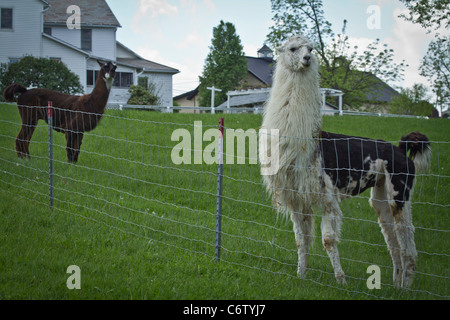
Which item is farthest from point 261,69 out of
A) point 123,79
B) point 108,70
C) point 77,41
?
point 108,70

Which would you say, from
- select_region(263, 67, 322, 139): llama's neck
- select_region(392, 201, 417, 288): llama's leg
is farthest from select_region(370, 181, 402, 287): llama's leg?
select_region(263, 67, 322, 139): llama's neck

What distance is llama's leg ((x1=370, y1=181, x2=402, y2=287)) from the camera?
488cm

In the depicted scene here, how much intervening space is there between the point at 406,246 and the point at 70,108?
718 cm

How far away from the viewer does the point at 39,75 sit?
19.2m

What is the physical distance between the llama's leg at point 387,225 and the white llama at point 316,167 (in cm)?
1

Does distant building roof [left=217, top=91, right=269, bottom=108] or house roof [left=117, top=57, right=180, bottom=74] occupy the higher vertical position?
house roof [left=117, top=57, right=180, bottom=74]

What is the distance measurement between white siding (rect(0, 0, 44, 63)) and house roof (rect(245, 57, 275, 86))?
65.1ft

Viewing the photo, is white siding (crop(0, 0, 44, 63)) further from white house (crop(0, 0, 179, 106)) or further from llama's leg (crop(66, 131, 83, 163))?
llama's leg (crop(66, 131, 83, 163))

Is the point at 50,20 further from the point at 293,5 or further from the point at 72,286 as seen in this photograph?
the point at 72,286

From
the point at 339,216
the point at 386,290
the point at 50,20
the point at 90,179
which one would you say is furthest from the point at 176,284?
the point at 50,20

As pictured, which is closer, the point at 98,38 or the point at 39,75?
the point at 39,75

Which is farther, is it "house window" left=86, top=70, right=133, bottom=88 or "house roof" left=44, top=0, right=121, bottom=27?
"house window" left=86, top=70, right=133, bottom=88

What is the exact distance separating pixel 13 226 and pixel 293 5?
81.9 feet

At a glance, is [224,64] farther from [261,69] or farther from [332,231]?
[332,231]
